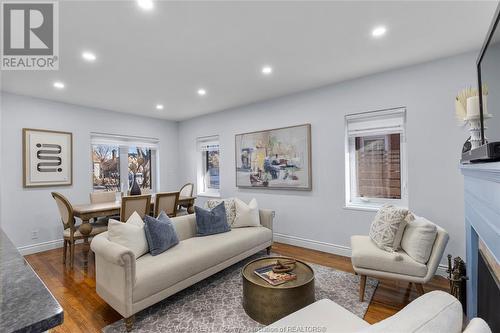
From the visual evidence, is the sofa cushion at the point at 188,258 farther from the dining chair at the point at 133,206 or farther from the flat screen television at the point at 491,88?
the flat screen television at the point at 491,88

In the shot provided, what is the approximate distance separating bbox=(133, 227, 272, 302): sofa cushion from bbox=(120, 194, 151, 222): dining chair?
103 centimetres

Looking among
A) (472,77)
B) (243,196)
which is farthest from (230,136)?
(472,77)

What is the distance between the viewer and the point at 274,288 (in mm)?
1939

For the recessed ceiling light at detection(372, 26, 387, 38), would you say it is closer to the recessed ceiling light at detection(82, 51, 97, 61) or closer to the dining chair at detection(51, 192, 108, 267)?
the recessed ceiling light at detection(82, 51, 97, 61)

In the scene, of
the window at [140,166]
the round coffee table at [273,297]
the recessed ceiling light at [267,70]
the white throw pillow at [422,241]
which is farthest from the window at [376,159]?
the window at [140,166]

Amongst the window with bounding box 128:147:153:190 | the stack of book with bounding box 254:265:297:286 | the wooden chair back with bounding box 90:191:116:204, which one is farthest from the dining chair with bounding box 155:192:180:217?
the stack of book with bounding box 254:265:297:286

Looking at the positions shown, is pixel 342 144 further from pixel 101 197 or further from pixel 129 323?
pixel 101 197

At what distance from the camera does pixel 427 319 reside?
32.3 inches

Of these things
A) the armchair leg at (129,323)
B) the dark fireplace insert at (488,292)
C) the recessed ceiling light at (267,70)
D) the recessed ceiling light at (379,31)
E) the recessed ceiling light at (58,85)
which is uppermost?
the recessed ceiling light at (379,31)

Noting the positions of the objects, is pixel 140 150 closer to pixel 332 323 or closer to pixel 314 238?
pixel 314 238

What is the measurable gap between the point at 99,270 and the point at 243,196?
2783 mm

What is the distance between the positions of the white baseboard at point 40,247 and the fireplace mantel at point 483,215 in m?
5.27

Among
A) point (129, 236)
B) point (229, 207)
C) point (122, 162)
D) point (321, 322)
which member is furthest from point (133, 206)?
point (321, 322)

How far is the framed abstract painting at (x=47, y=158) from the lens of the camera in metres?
3.76
